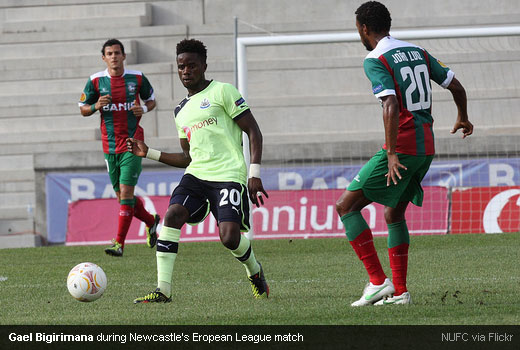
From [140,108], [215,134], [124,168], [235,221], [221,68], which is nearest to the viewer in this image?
[235,221]

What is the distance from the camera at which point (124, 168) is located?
1145 cm

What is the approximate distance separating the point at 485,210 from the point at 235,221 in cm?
816

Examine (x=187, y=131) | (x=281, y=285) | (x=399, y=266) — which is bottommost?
(x=281, y=285)

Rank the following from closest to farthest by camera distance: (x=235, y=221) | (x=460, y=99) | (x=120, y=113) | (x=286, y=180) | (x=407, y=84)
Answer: (x=407, y=84), (x=460, y=99), (x=235, y=221), (x=120, y=113), (x=286, y=180)

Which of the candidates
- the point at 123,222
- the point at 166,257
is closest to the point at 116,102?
the point at 123,222

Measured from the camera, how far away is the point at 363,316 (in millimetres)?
5801

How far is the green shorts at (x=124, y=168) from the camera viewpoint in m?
11.4

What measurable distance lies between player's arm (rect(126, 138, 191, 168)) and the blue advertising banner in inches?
312

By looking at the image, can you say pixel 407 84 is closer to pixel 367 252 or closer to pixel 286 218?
pixel 367 252

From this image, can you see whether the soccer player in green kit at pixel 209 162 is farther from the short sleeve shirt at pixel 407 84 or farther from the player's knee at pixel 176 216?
the short sleeve shirt at pixel 407 84

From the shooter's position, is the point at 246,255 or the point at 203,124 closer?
the point at 246,255
